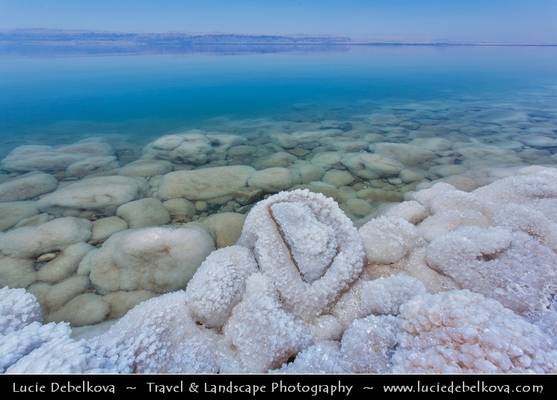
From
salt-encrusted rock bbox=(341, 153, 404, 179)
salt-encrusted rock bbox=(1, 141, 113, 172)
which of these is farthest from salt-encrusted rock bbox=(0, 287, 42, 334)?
salt-encrusted rock bbox=(341, 153, 404, 179)

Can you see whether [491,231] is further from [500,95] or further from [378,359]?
[500,95]

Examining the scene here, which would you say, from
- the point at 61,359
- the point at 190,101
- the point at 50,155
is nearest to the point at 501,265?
the point at 61,359

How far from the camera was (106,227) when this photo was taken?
4438mm

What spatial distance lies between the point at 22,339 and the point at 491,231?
150 inches

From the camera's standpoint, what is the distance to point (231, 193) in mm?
5418

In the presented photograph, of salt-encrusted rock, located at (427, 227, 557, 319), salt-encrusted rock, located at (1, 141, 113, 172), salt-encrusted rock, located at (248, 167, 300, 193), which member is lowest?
salt-encrusted rock, located at (1, 141, 113, 172)

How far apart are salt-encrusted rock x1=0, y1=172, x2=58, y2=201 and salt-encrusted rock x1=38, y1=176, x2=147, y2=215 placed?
1.00ft

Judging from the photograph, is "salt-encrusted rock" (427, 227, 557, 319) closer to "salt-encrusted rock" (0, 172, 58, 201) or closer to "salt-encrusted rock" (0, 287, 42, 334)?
"salt-encrusted rock" (0, 287, 42, 334)

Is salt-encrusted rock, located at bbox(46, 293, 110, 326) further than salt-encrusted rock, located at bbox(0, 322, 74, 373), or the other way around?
salt-encrusted rock, located at bbox(46, 293, 110, 326)

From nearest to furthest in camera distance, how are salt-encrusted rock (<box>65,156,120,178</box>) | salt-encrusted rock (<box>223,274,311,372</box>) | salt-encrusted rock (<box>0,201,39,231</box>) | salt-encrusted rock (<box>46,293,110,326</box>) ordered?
salt-encrusted rock (<box>223,274,311,372</box>) → salt-encrusted rock (<box>46,293,110,326</box>) → salt-encrusted rock (<box>0,201,39,231</box>) → salt-encrusted rock (<box>65,156,120,178</box>)

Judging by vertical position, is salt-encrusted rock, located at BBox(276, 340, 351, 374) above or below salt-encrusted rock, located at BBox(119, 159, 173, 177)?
above

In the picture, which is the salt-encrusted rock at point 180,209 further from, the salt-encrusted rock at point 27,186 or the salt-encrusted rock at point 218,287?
the salt-encrusted rock at point 27,186

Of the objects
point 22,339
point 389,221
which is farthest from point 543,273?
point 22,339

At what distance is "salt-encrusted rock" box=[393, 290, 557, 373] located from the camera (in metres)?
1.77
